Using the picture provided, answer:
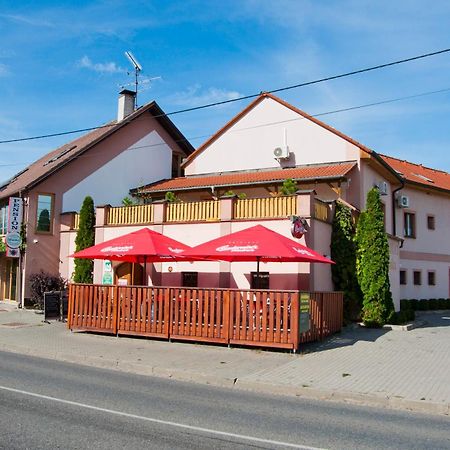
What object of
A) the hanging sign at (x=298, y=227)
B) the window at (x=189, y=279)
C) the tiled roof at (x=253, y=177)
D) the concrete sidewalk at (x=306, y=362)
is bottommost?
the concrete sidewalk at (x=306, y=362)

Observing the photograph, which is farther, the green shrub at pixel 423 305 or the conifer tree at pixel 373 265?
the green shrub at pixel 423 305

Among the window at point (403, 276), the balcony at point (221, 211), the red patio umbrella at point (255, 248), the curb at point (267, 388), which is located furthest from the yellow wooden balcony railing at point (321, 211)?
the window at point (403, 276)

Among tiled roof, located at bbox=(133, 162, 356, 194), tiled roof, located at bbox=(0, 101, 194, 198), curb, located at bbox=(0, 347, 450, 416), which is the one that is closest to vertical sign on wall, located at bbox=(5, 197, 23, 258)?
tiled roof, located at bbox=(0, 101, 194, 198)

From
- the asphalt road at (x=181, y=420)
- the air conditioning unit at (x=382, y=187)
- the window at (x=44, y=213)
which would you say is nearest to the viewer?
the asphalt road at (x=181, y=420)

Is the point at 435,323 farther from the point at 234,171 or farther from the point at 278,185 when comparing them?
the point at 234,171

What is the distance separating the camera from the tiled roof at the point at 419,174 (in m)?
27.4

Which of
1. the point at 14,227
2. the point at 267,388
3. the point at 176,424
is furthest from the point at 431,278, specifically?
the point at 176,424

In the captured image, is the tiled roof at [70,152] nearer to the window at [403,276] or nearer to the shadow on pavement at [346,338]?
the window at [403,276]

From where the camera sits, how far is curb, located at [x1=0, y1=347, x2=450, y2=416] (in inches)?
306

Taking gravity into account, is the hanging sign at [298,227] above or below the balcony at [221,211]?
below

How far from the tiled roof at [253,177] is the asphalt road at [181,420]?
39.7 feet

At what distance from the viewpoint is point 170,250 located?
15297 millimetres

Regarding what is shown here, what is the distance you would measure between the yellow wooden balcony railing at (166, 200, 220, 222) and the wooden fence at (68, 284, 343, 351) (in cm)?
494

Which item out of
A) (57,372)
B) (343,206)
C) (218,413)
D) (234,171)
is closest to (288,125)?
(234,171)
